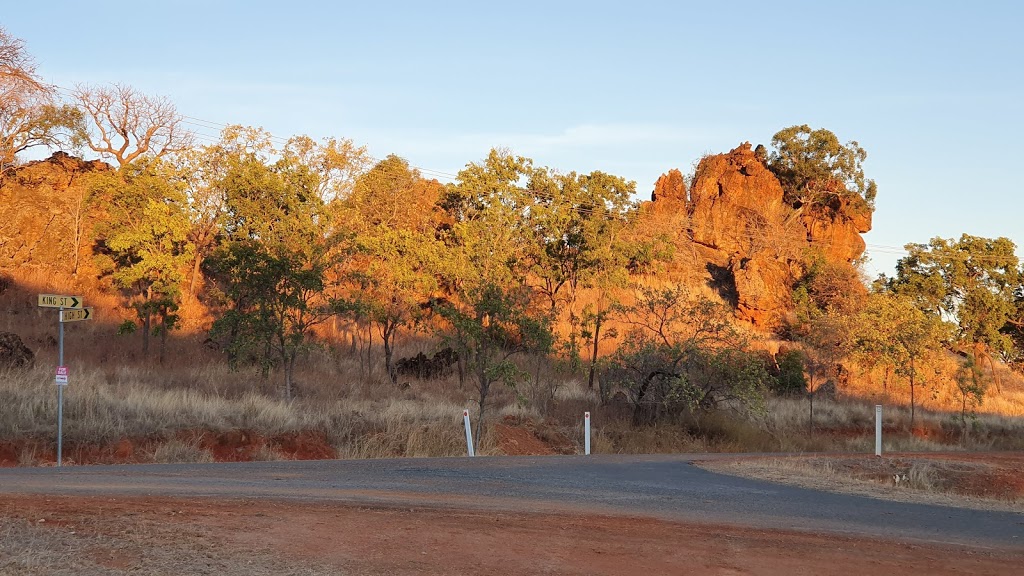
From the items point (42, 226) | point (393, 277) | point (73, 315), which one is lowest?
point (73, 315)

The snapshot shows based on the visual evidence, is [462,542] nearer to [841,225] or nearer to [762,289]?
[762,289]

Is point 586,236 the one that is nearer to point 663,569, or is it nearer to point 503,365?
point 503,365

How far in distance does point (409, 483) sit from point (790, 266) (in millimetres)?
61086

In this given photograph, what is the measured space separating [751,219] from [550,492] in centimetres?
6418

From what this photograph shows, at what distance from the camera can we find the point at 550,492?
12.5m

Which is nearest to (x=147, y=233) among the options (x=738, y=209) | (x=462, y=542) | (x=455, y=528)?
(x=455, y=528)

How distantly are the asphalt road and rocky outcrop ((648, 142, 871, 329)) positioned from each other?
Answer: 57357 mm

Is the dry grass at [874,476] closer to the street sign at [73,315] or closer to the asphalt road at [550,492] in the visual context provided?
the asphalt road at [550,492]

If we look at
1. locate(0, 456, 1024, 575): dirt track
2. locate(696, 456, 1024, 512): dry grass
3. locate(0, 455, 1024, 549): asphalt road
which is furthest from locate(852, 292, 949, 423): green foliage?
locate(0, 456, 1024, 575): dirt track

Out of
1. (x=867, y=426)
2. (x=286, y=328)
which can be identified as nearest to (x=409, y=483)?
(x=286, y=328)

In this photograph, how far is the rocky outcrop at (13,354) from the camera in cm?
2884

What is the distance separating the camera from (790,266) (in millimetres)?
69250

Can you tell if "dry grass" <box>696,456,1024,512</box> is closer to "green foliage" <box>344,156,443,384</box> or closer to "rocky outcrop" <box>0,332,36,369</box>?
"green foliage" <box>344,156,443,384</box>

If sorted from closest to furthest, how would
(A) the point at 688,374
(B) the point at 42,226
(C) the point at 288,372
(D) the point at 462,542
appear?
(D) the point at 462,542, (C) the point at 288,372, (A) the point at 688,374, (B) the point at 42,226
